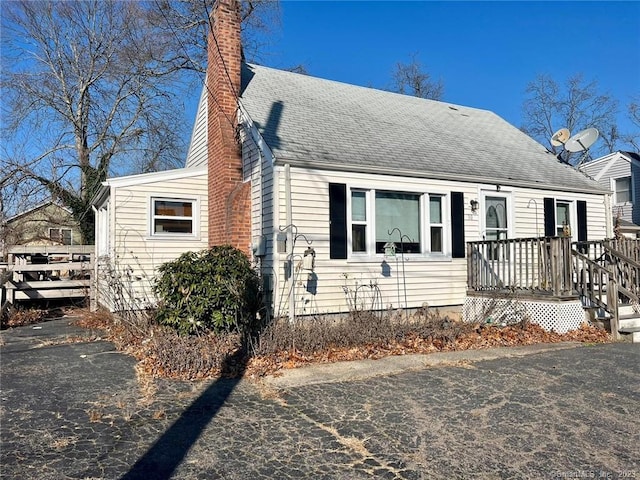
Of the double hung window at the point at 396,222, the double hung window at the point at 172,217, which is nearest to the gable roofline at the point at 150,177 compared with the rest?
the double hung window at the point at 172,217

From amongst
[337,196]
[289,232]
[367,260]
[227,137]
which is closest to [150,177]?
[227,137]

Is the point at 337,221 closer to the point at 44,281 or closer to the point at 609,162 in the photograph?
the point at 44,281

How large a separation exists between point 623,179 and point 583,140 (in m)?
12.3

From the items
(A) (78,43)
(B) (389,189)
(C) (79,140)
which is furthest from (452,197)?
(A) (78,43)

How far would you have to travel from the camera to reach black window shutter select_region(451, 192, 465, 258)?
399 inches

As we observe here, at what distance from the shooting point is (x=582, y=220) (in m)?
11.9

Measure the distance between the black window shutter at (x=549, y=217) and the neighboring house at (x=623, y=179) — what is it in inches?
473

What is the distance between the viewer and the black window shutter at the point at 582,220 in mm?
11750

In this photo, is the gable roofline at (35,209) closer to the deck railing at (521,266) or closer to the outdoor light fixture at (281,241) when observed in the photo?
the outdoor light fixture at (281,241)

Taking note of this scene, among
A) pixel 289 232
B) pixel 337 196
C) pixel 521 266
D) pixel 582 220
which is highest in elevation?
pixel 337 196

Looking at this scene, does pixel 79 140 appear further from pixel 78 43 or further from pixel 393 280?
pixel 393 280

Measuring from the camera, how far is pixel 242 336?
23.0ft

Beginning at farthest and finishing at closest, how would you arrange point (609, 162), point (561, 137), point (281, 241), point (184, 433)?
point (609, 162)
point (561, 137)
point (281, 241)
point (184, 433)

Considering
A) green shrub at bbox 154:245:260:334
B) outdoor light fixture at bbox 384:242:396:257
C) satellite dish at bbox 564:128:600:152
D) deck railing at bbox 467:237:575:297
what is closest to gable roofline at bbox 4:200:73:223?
green shrub at bbox 154:245:260:334
